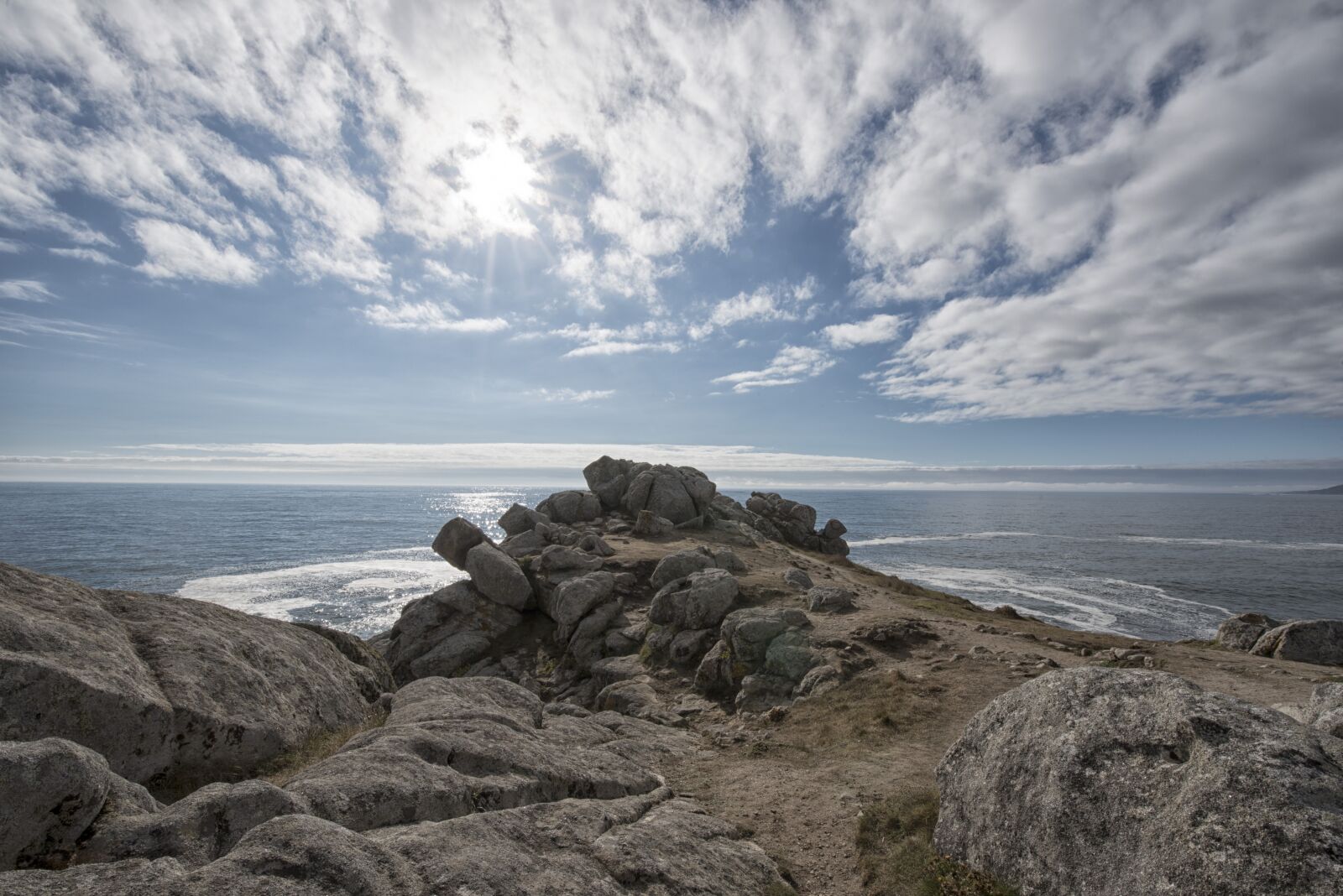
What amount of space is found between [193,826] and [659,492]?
48078mm

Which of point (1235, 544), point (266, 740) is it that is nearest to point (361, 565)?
point (266, 740)

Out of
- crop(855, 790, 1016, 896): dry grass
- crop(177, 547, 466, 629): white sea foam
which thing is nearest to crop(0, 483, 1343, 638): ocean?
crop(177, 547, 466, 629): white sea foam

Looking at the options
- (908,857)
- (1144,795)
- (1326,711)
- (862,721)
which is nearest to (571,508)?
(862,721)

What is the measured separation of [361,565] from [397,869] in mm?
86456

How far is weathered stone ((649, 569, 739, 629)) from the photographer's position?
25641 mm

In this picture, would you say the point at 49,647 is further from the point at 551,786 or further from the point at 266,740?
the point at 551,786

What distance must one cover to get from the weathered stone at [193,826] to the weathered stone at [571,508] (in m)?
45.4

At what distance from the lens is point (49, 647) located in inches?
369

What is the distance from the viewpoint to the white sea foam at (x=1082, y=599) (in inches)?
1977

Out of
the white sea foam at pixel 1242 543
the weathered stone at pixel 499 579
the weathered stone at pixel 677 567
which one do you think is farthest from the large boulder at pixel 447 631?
the white sea foam at pixel 1242 543

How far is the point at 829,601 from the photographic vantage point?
86.6 feet

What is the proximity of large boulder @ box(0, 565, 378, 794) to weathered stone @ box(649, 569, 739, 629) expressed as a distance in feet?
47.5

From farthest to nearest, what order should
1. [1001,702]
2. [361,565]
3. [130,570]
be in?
1. [361,565]
2. [130,570]
3. [1001,702]

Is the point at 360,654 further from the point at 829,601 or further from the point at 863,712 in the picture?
the point at 829,601
